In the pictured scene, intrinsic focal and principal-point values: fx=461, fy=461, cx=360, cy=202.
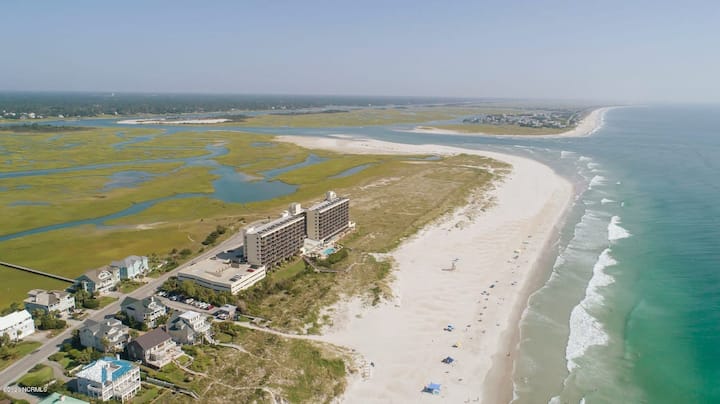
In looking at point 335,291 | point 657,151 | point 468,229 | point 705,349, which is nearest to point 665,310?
point 705,349

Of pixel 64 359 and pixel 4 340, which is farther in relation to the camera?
pixel 4 340

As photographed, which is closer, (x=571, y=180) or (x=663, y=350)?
(x=663, y=350)

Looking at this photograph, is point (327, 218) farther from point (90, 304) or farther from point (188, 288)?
point (90, 304)

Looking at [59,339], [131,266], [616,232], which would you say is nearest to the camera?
[59,339]

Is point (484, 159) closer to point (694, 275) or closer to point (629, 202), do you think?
point (629, 202)

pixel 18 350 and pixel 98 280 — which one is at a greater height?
pixel 98 280

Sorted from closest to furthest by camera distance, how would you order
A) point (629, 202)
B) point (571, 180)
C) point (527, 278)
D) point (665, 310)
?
point (665, 310) < point (527, 278) < point (629, 202) < point (571, 180)

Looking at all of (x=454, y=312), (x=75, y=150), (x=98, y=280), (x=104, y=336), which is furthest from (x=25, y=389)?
(x=75, y=150)

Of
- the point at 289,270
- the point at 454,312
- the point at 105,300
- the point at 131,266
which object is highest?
the point at 131,266
